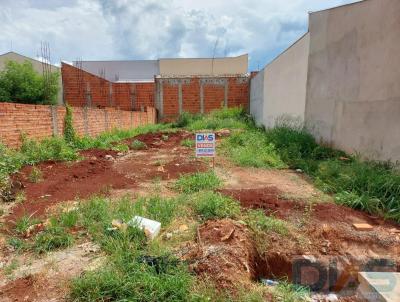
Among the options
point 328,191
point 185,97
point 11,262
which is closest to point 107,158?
point 11,262

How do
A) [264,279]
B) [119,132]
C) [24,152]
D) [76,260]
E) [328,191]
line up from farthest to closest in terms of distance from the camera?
[119,132] < [24,152] < [328,191] < [264,279] < [76,260]

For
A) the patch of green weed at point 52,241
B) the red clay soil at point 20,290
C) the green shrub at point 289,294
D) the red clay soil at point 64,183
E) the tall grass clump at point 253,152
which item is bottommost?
the green shrub at point 289,294

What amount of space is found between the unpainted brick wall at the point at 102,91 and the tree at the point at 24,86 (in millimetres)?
1166

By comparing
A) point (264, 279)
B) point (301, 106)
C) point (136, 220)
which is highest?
point (301, 106)

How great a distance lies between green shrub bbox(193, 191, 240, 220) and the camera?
3.43 meters

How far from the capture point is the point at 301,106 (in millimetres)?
8727

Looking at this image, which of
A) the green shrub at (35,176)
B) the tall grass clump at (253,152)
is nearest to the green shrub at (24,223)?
the green shrub at (35,176)

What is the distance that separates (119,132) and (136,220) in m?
9.24

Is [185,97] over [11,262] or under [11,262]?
over

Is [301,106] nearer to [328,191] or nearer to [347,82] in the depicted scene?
[347,82]

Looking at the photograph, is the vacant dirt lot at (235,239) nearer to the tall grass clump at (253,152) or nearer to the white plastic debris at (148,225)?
the white plastic debris at (148,225)

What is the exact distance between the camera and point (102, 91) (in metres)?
19.6

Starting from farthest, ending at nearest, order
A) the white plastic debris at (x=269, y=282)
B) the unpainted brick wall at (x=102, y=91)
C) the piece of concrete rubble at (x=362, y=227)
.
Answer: the unpainted brick wall at (x=102, y=91), the piece of concrete rubble at (x=362, y=227), the white plastic debris at (x=269, y=282)

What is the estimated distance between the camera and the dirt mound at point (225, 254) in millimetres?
2355
